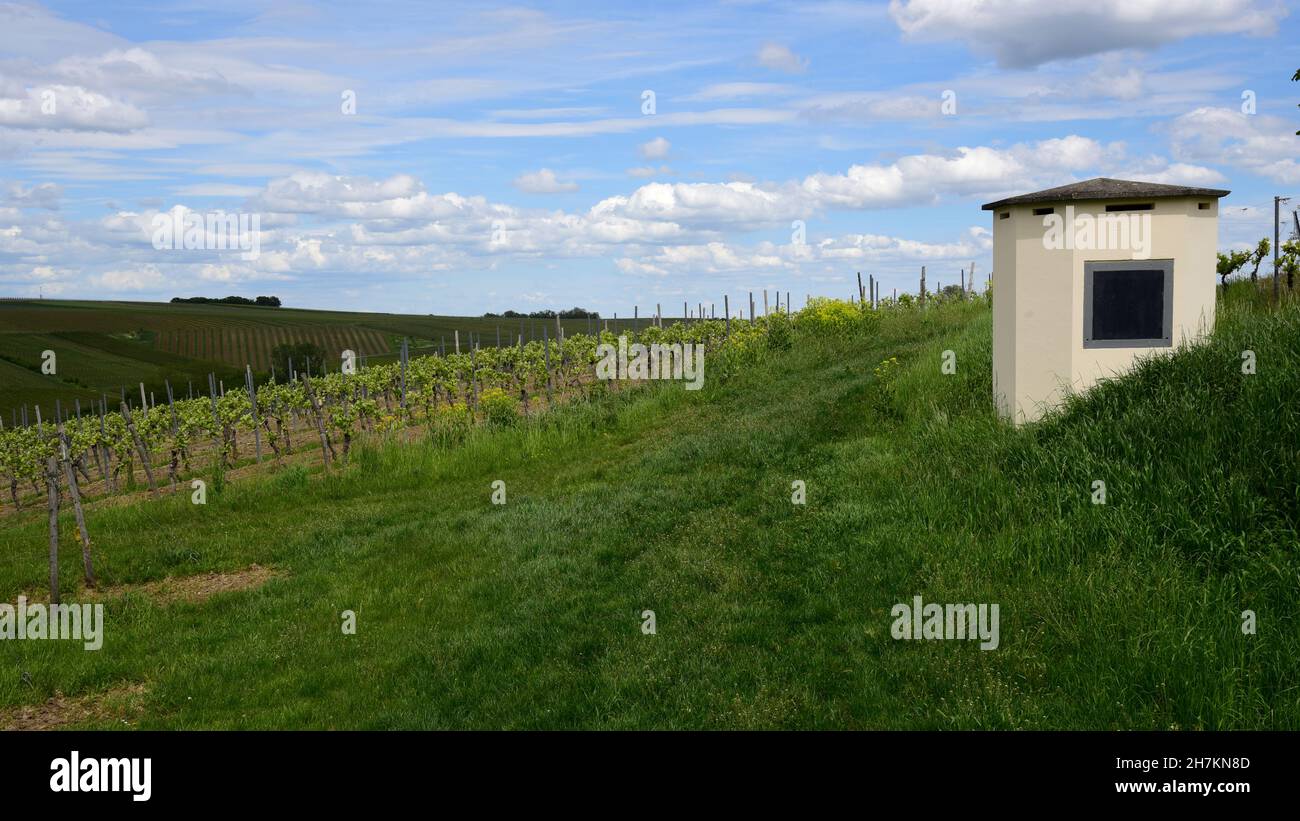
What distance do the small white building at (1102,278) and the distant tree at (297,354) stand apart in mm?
67798

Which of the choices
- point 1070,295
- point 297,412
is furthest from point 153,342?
point 1070,295

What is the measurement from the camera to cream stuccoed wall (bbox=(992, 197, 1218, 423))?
10.9 metres

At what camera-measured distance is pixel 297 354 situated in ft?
258

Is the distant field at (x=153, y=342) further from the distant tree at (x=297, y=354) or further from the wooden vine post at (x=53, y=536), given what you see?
the wooden vine post at (x=53, y=536)

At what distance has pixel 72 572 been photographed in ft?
40.8

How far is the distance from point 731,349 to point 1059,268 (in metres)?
16.8

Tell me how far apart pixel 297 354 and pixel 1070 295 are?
77.2 meters

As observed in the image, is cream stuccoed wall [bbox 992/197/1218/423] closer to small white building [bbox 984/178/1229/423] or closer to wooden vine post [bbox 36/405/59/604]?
small white building [bbox 984/178/1229/423]

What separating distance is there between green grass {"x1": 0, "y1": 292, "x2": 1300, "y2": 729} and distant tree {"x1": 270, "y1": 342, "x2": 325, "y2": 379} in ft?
205

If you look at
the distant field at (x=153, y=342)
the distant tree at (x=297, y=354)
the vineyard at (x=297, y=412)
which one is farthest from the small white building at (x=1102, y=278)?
the distant tree at (x=297, y=354)

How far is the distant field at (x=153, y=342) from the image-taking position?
62.2 meters

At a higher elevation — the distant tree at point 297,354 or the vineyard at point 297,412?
the distant tree at point 297,354
